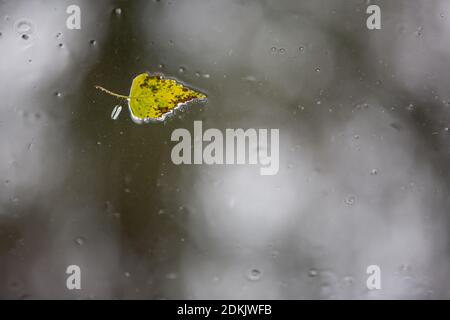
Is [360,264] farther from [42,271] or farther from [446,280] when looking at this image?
[42,271]

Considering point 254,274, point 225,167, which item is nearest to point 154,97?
point 225,167

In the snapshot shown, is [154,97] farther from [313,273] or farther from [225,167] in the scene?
[313,273]

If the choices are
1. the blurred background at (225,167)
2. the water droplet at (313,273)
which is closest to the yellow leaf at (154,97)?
the blurred background at (225,167)

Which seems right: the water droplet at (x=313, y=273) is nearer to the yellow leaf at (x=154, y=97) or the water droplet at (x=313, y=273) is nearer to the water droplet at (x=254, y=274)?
the water droplet at (x=254, y=274)

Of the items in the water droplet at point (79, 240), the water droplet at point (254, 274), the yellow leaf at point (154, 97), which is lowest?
the water droplet at point (254, 274)

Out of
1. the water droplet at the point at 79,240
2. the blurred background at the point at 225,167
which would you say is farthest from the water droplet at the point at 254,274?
the water droplet at the point at 79,240

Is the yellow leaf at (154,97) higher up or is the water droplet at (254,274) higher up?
the yellow leaf at (154,97)

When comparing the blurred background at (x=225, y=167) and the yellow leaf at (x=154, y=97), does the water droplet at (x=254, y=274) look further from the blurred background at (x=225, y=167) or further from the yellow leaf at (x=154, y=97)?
the yellow leaf at (x=154, y=97)

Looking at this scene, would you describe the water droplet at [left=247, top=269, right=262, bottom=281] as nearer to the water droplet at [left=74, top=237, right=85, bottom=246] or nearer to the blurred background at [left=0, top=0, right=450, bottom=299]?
the blurred background at [left=0, top=0, right=450, bottom=299]
